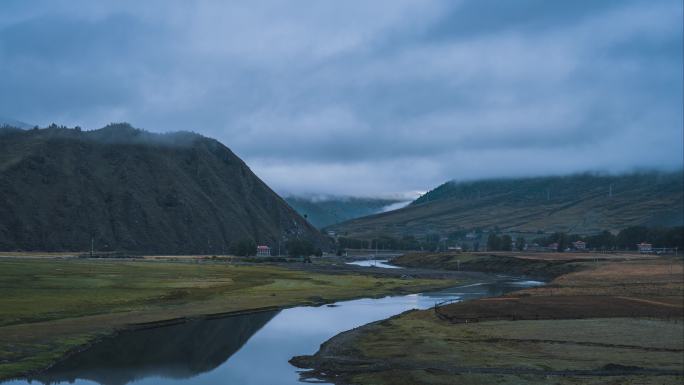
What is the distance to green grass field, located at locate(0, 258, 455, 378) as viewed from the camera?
53.1 metres

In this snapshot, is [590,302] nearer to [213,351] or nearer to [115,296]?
[213,351]

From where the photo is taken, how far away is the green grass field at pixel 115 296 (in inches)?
2090

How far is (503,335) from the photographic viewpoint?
5844 cm

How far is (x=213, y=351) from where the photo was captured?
185 feet

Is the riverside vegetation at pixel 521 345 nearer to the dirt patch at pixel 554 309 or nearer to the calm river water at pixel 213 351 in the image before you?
the dirt patch at pixel 554 309

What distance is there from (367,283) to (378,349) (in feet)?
245

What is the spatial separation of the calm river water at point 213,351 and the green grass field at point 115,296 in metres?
2.45

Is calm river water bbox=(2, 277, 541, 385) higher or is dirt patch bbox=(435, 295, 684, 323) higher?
dirt patch bbox=(435, 295, 684, 323)

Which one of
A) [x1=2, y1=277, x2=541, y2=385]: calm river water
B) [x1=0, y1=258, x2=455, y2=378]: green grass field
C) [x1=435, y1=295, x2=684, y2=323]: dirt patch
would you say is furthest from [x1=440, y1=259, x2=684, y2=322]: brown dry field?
[x1=0, y1=258, x2=455, y2=378]: green grass field

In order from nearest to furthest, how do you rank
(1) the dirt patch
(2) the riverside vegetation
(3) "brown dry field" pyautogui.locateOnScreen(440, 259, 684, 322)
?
1. (2) the riverside vegetation
2. (1) the dirt patch
3. (3) "brown dry field" pyautogui.locateOnScreen(440, 259, 684, 322)

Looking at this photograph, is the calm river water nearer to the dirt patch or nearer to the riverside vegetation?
the riverside vegetation

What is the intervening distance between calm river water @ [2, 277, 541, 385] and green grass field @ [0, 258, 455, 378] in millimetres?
2447

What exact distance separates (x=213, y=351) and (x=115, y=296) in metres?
30.0

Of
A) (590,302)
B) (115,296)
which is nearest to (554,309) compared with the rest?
(590,302)
